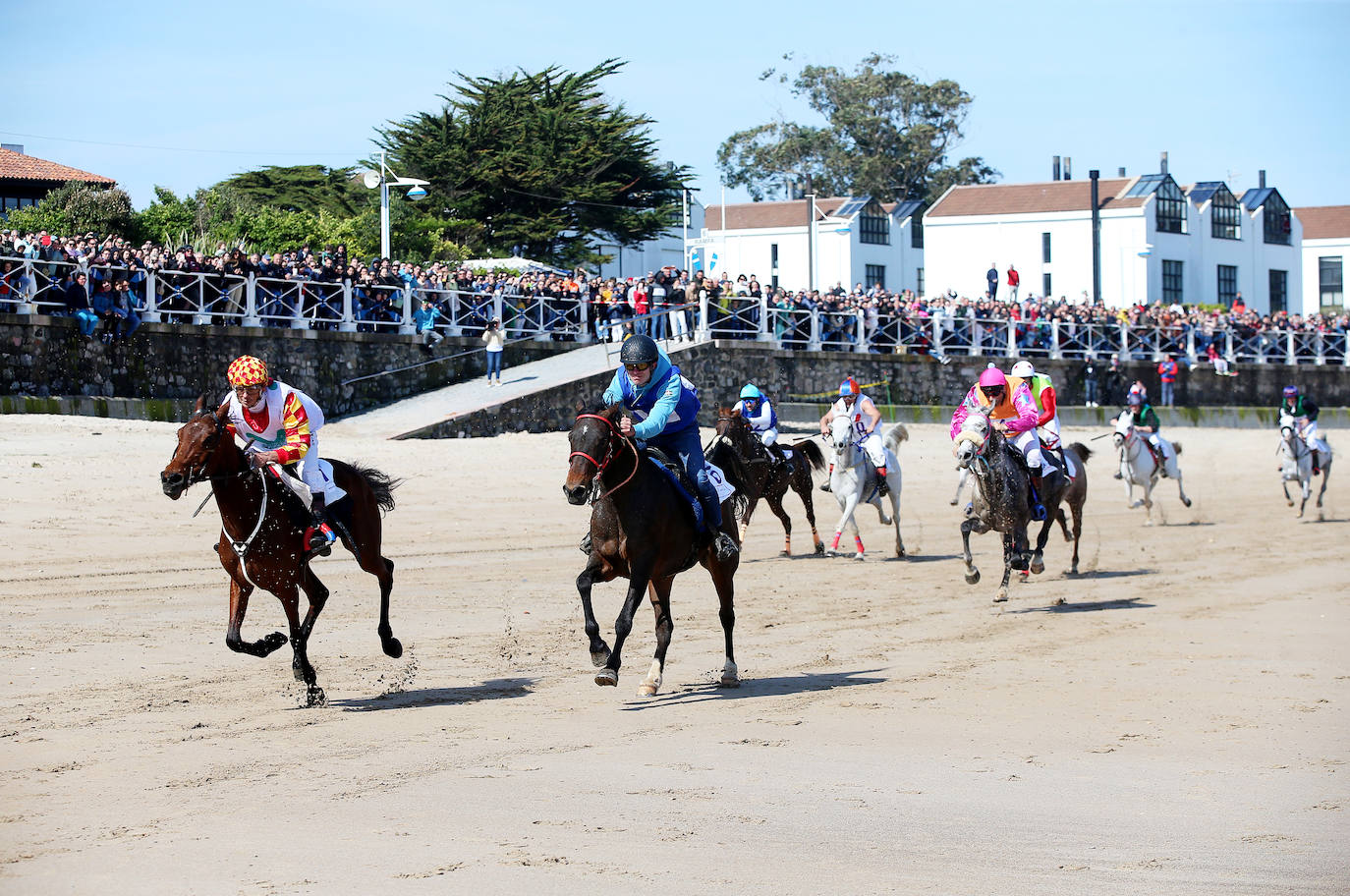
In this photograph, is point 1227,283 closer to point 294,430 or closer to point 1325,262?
point 1325,262

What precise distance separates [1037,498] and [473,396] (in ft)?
47.6

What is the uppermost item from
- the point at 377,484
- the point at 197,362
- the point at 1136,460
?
the point at 197,362

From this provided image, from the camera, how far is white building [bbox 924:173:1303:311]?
66688 millimetres

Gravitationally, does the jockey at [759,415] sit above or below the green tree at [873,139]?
below

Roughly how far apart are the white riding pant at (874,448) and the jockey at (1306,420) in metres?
9.80

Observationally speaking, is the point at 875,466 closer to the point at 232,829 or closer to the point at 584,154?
the point at 232,829

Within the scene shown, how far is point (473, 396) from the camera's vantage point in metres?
27.0

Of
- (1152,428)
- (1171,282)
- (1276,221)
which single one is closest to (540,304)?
(1152,428)

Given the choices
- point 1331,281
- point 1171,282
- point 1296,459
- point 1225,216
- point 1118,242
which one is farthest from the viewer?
point 1331,281

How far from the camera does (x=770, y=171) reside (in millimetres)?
86125

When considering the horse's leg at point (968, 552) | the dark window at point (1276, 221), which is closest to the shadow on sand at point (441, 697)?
the horse's leg at point (968, 552)

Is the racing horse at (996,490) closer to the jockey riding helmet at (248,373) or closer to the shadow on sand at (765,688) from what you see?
the shadow on sand at (765,688)

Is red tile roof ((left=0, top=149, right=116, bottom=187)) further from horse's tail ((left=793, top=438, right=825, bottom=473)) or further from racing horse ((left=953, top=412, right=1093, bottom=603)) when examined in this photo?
racing horse ((left=953, top=412, right=1093, bottom=603))

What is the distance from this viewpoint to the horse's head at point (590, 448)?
332 inches
